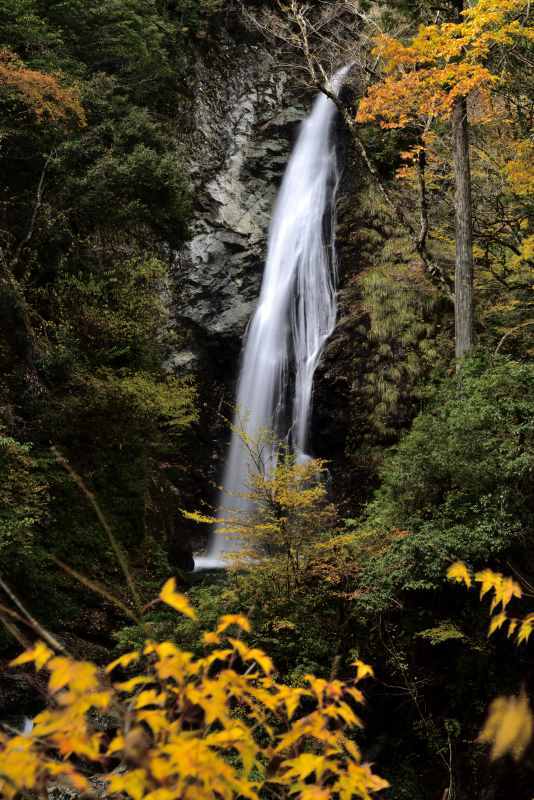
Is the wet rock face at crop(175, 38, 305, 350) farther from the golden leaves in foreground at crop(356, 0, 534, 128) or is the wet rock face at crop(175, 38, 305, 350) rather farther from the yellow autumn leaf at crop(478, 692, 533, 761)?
the yellow autumn leaf at crop(478, 692, 533, 761)

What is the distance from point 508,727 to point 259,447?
19.3ft

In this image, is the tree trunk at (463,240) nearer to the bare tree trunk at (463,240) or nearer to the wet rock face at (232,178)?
the bare tree trunk at (463,240)

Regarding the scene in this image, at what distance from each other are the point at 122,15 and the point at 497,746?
1655 centimetres

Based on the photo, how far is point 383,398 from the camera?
476 inches

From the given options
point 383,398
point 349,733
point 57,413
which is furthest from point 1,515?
point 383,398

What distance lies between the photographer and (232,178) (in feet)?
59.5

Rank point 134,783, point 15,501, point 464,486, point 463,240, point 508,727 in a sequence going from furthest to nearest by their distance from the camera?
point 463,240 < point 15,501 < point 464,486 < point 508,727 < point 134,783

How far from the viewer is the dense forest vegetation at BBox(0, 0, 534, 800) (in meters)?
1.63

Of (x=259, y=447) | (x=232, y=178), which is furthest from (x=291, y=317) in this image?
(x=259, y=447)

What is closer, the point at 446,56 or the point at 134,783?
the point at 134,783

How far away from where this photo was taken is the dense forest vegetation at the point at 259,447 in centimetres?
163

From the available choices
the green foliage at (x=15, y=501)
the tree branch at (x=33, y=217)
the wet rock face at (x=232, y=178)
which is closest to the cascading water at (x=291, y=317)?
the wet rock face at (x=232, y=178)

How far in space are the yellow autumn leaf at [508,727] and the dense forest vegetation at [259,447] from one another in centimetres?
4

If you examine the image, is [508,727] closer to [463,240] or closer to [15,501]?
[15,501]
